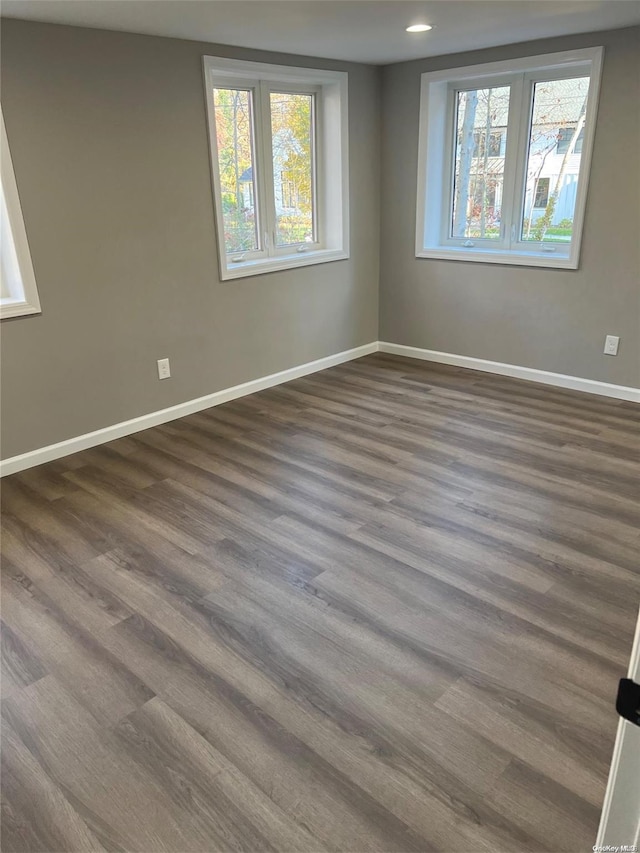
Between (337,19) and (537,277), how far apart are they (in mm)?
2161

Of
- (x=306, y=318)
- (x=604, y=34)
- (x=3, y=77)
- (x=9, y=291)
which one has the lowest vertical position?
(x=306, y=318)

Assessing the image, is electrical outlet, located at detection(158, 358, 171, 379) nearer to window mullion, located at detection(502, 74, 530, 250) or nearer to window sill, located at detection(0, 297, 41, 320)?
window sill, located at detection(0, 297, 41, 320)

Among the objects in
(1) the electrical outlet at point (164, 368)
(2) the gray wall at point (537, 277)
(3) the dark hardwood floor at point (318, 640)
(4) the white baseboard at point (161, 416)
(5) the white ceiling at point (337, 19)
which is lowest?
(3) the dark hardwood floor at point (318, 640)

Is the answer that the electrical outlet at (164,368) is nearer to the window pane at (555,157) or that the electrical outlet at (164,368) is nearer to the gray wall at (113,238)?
the gray wall at (113,238)

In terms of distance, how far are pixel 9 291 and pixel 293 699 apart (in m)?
2.57

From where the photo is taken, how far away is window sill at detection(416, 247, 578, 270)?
417cm

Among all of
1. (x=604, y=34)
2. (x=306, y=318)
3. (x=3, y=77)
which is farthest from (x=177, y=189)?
(x=604, y=34)

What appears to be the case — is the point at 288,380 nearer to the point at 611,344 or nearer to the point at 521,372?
the point at 521,372

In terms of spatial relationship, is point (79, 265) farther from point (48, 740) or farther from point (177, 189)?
point (48, 740)

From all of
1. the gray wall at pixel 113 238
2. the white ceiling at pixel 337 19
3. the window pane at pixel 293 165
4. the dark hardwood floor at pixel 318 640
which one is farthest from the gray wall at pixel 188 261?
the dark hardwood floor at pixel 318 640

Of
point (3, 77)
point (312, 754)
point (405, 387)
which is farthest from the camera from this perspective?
point (405, 387)

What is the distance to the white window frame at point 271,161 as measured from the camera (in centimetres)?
383

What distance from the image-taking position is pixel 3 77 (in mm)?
2854

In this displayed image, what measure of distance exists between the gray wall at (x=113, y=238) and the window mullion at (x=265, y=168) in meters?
0.25
